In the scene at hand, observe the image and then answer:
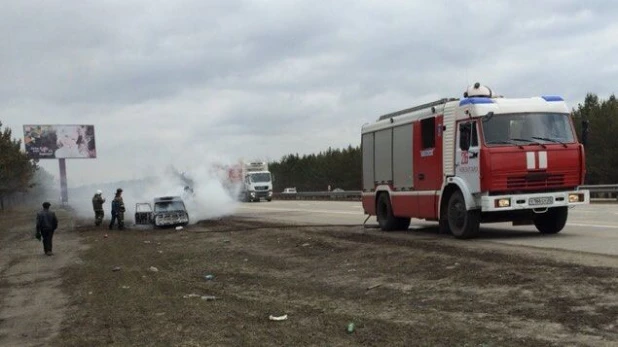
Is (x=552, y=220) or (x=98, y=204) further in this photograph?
(x=98, y=204)

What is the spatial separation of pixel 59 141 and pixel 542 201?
65911 mm

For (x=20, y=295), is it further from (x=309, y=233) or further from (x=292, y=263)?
(x=309, y=233)

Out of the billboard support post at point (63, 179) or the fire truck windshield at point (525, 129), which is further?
the billboard support post at point (63, 179)

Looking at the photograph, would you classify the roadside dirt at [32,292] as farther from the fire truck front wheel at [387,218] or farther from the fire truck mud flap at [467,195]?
the fire truck front wheel at [387,218]

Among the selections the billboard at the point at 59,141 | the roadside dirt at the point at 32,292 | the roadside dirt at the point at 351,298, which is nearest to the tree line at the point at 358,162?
→ the roadside dirt at the point at 351,298

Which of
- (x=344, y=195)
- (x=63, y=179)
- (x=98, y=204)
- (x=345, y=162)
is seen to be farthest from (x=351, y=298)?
Result: (x=345, y=162)

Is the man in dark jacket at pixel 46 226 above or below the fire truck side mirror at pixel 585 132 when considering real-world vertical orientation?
below

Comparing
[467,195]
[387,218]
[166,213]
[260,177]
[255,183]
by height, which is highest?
[260,177]

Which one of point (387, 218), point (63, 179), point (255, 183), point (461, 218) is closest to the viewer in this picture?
point (461, 218)

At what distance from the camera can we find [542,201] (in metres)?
13.0

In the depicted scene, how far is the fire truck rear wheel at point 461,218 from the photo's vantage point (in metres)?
13.4

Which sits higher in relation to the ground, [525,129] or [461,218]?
[525,129]

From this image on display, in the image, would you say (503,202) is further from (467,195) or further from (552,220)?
(552,220)

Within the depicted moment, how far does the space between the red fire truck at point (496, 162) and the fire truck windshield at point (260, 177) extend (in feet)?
137
